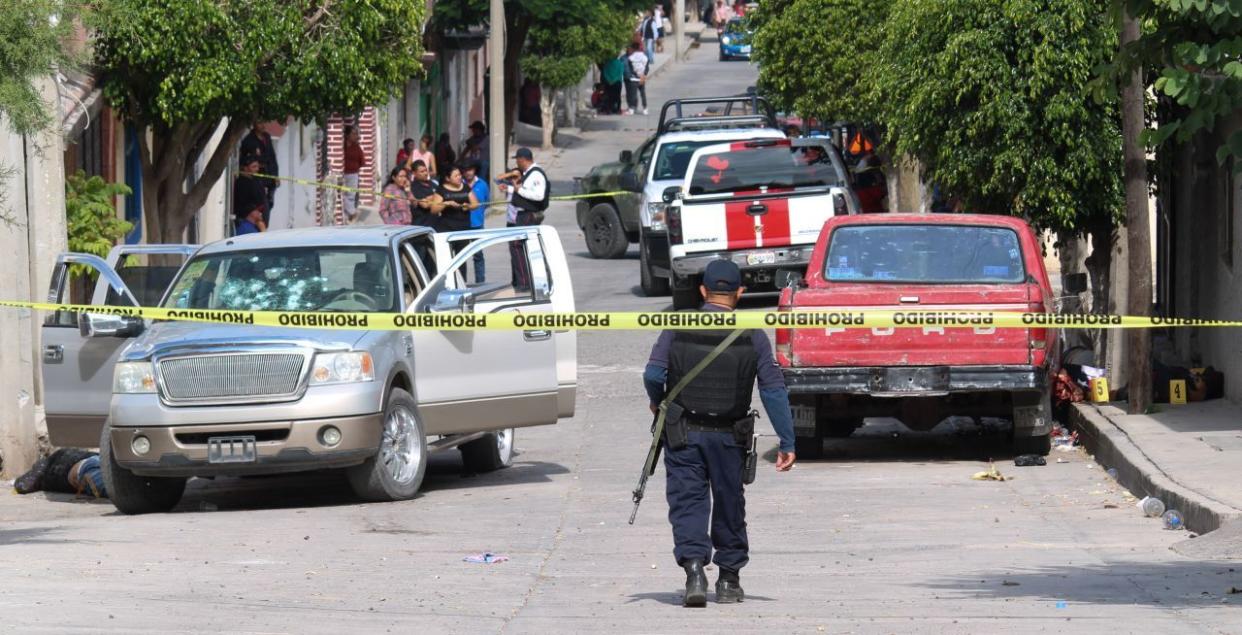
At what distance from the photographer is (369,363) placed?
12180 mm

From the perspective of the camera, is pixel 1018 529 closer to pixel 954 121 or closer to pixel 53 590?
pixel 53 590

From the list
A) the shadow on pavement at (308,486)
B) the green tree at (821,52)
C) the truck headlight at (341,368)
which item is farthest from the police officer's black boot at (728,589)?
the green tree at (821,52)

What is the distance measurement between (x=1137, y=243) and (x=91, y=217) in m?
8.52

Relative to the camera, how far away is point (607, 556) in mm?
10523

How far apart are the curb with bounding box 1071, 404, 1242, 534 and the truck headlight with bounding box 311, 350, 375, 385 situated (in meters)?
4.83

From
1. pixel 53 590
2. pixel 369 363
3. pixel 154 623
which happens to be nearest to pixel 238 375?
pixel 369 363

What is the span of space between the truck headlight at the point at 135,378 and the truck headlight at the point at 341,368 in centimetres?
100

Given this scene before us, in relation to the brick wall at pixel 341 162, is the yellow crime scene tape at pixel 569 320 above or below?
below

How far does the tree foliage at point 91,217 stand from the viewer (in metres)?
16.4

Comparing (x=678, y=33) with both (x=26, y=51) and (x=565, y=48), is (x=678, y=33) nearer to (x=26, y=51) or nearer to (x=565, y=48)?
(x=565, y=48)

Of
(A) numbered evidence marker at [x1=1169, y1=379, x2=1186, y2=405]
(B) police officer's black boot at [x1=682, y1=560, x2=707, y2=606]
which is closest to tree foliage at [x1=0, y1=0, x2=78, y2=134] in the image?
(B) police officer's black boot at [x1=682, y1=560, x2=707, y2=606]

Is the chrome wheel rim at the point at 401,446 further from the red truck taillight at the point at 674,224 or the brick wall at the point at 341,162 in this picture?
the brick wall at the point at 341,162

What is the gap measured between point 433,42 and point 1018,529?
31950 mm

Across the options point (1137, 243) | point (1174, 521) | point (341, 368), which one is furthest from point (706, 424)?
point (1137, 243)
